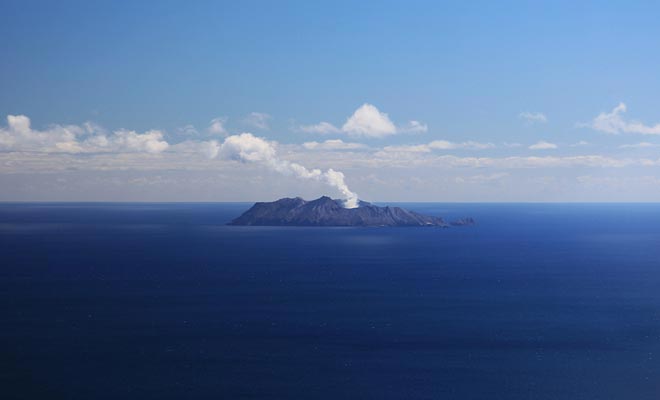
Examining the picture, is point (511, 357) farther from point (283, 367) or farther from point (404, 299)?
point (404, 299)

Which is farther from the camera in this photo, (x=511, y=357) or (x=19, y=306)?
(x=19, y=306)

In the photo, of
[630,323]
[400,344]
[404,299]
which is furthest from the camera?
[404,299]

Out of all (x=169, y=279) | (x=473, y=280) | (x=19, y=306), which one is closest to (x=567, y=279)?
(x=473, y=280)

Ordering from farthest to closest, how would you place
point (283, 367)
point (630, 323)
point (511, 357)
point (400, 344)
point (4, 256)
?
point (4, 256), point (630, 323), point (400, 344), point (511, 357), point (283, 367)

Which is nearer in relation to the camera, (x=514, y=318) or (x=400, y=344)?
(x=400, y=344)

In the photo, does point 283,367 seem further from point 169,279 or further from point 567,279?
point 567,279

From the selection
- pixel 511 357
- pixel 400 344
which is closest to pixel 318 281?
pixel 400 344
